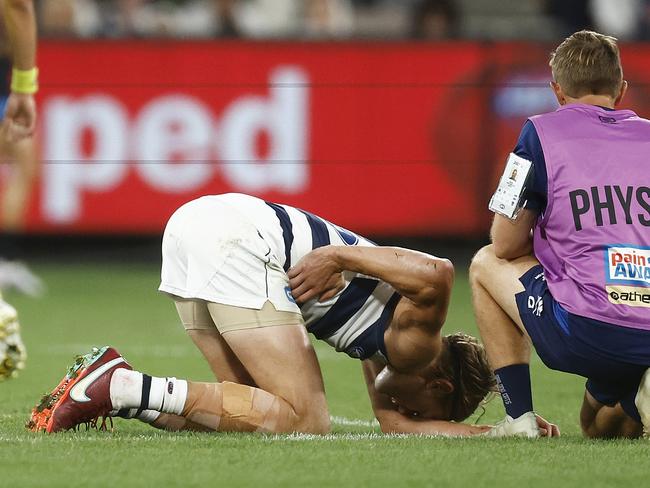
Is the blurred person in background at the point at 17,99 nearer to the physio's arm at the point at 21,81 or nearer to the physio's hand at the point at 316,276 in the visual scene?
the physio's arm at the point at 21,81

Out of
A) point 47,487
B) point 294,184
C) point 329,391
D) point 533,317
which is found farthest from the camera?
point 294,184

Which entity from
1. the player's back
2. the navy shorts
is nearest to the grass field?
the navy shorts

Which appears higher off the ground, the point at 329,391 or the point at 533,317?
the point at 533,317

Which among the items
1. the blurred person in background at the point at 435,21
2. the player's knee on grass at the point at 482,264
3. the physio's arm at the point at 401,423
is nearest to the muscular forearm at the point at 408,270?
the player's knee on grass at the point at 482,264

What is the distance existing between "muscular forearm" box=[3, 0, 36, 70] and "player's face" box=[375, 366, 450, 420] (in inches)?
87.5

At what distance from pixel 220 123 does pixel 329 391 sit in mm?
5579

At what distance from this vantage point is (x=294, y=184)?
39.1ft

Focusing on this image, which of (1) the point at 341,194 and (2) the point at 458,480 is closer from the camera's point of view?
(2) the point at 458,480

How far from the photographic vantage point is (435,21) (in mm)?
12461

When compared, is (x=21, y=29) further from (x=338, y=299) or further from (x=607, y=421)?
(x=607, y=421)

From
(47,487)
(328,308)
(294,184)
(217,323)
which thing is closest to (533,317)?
(328,308)

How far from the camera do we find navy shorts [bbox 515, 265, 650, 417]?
4805 mm

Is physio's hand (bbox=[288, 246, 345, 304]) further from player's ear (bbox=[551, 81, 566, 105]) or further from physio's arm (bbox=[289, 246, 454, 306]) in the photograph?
player's ear (bbox=[551, 81, 566, 105])

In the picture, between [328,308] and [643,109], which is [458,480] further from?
[643,109]
